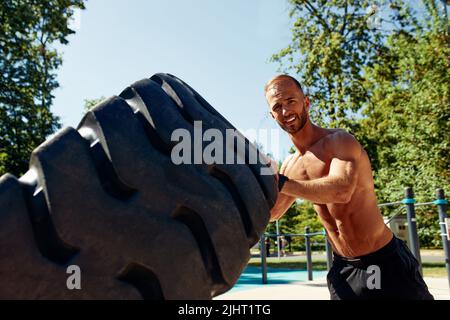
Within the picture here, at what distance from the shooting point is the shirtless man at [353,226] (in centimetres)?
248

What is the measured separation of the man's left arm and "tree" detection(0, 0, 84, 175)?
39.9ft

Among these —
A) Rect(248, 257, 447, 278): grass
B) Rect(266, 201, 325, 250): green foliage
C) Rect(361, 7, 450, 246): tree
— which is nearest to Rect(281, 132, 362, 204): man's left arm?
Rect(248, 257, 447, 278): grass

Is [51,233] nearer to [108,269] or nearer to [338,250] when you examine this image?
[108,269]

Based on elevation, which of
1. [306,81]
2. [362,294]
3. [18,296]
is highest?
[306,81]

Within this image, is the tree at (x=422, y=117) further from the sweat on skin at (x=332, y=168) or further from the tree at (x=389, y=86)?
the sweat on skin at (x=332, y=168)

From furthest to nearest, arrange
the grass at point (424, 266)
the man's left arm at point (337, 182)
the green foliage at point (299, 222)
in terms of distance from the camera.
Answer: the green foliage at point (299, 222)
the grass at point (424, 266)
the man's left arm at point (337, 182)

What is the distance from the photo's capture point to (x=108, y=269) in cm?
62

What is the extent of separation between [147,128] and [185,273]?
0.29 meters

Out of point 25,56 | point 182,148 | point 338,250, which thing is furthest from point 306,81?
point 182,148

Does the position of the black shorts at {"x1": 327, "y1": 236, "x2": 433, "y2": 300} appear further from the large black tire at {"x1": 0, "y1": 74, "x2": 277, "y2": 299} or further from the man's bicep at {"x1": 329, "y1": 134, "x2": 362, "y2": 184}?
the large black tire at {"x1": 0, "y1": 74, "x2": 277, "y2": 299}

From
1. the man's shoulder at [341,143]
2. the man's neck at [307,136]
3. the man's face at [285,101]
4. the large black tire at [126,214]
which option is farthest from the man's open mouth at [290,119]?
the large black tire at [126,214]

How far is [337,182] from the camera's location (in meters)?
2.04

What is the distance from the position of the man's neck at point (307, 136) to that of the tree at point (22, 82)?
38.7 feet

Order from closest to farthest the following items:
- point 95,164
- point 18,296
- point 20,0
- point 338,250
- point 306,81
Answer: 1. point 18,296
2. point 95,164
3. point 338,250
4. point 20,0
5. point 306,81
